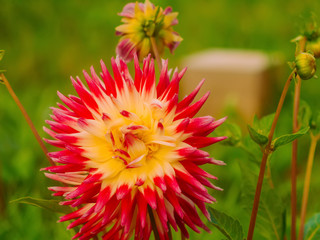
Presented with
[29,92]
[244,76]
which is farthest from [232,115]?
[29,92]

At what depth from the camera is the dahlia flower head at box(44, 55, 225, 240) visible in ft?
1.48

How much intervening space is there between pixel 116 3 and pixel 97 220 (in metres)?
2.26

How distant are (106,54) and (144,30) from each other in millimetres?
1700

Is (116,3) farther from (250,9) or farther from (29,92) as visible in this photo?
(29,92)

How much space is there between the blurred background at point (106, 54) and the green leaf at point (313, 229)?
0.47 metres

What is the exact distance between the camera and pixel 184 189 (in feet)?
1.52

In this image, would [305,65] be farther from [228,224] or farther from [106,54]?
[106,54]

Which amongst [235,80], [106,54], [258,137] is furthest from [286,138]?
[106,54]

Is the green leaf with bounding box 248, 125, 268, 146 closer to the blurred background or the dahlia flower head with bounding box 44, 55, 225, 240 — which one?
the dahlia flower head with bounding box 44, 55, 225, 240

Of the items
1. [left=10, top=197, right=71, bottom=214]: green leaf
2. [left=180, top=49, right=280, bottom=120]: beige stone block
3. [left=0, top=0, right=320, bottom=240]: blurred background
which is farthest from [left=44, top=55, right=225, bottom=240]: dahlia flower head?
[left=180, top=49, right=280, bottom=120]: beige stone block

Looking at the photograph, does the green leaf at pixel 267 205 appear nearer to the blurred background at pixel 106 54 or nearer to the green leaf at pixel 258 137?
the green leaf at pixel 258 137

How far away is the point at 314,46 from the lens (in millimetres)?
585

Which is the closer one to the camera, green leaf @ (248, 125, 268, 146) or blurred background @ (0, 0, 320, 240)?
green leaf @ (248, 125, 268, 146)

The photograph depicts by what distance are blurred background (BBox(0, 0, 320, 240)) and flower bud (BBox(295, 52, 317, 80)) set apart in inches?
28.8
